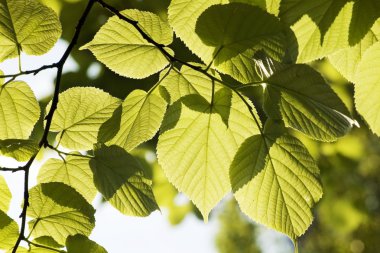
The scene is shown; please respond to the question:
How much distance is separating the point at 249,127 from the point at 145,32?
0.24m

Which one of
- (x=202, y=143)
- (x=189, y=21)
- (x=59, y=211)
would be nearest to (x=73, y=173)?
(x=59, y=211)

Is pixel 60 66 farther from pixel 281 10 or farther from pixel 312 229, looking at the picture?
pixel 312 229

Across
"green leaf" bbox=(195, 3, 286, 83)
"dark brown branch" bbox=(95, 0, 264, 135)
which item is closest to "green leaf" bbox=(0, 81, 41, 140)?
"dark brown branch" bbox=(95, 0, 264, 135)

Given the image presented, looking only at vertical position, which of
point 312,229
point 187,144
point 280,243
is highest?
point 187,144

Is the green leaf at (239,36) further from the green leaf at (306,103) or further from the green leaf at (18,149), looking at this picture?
the green leaf at (18,149)

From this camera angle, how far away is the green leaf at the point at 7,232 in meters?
0.76

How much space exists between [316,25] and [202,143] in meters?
0.27

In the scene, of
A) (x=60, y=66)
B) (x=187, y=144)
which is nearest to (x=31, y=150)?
(x=60, y=66)

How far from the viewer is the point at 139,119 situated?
0.86m

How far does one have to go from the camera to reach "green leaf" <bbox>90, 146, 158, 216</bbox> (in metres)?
0.84

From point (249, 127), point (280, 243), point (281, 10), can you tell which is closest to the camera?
point (281, 10)

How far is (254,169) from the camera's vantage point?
2.63ft

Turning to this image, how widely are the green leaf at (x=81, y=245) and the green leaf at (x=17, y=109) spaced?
0.75 ft

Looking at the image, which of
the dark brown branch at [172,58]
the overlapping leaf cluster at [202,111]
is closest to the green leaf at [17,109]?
the overlapping leaf cluster at [202,111]
